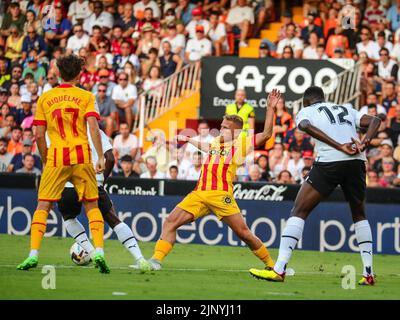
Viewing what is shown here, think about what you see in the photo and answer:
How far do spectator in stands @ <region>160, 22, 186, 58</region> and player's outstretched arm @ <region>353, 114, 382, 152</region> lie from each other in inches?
510

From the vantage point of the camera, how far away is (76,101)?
40.3 ft

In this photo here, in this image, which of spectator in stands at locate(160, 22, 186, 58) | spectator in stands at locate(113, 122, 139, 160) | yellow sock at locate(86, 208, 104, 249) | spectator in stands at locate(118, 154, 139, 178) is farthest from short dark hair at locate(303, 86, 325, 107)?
spectator in stands at locate(160, 22, 186, 58)

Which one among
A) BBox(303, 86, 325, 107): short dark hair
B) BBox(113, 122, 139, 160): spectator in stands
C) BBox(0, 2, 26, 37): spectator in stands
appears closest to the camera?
BBox(303, 86, 325, 107): short dark hair

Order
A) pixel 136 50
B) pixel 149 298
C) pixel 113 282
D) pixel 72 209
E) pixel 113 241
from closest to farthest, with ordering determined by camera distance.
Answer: pixel 149 298, pixel 113 282, pixel 72 209, pixel 113 241, pixel 136 50

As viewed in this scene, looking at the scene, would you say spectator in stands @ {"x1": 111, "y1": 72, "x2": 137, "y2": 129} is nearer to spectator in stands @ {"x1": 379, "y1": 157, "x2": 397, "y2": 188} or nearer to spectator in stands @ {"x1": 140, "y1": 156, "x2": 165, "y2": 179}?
spectator in stands @ {"x1": 140, "y1": 156, "x2": 165, "y2": 179}

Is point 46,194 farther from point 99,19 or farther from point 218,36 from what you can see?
point 99,19

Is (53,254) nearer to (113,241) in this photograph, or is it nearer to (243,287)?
(113,241)

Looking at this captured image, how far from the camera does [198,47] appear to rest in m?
25.2

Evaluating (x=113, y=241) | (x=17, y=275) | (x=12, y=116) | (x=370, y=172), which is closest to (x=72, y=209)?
(x=17, y=275)

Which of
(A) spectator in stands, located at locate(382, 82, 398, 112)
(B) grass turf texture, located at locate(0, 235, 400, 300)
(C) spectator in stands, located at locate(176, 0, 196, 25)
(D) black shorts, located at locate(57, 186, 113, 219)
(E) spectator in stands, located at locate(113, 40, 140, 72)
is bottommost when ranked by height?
(B) grass turf texture, located at locate(0, 235, 400, 300)

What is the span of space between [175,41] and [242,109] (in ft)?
14.4

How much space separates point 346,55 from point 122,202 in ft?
22.7

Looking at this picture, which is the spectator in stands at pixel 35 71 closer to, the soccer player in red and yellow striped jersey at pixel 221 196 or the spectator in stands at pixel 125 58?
the spectator in stands at pixel 125 58

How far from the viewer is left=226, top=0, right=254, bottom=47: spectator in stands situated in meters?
25.7
